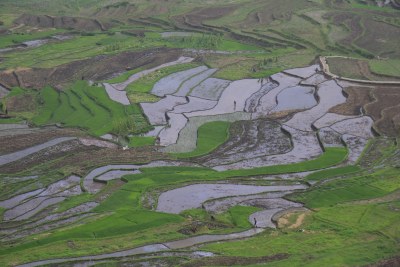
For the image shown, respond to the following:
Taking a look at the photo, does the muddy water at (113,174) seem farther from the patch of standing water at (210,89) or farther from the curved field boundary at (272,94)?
the patch of standing water at (210,89)

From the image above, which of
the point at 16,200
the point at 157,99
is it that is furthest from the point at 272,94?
the point at 16,200

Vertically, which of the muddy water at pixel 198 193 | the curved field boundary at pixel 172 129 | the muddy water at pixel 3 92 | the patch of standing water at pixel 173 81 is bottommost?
the muddy water at pixel 3 92

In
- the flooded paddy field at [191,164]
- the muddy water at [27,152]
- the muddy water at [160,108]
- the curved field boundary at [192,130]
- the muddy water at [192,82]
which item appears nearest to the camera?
the flooded paddy field at [191,164]

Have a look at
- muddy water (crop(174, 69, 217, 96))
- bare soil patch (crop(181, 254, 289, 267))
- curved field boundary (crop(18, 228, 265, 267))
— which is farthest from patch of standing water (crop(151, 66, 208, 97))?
bare soil patch (crop(181, 254, 289, 267))

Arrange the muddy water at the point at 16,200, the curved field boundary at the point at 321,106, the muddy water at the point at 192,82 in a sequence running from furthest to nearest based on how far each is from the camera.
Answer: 1. the muddy water at the point at 192,82
2. the curved field boundary at the point at 321,106
3. the muddy water at the point at 16,200

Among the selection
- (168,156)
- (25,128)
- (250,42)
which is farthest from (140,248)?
(250,42)

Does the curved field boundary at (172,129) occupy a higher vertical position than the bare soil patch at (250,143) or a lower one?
lower

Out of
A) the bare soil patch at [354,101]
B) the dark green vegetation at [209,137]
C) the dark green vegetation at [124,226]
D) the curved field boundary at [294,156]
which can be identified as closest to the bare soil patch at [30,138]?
the dark green vegetation at [209,137]

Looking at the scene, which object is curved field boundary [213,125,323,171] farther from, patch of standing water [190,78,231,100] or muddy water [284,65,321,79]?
muddy water [284,65,321,79]

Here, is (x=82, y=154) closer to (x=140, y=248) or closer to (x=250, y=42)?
(x=140, y=248)
